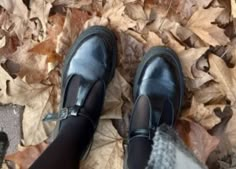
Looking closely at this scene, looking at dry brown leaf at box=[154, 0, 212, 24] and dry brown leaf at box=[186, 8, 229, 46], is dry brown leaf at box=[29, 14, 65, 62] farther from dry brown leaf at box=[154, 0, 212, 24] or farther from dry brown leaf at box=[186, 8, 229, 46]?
dry brown leaf at box=[186, 8, 229, 46]

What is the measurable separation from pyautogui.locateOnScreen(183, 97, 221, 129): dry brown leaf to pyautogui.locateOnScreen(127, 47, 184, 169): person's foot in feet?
0.18

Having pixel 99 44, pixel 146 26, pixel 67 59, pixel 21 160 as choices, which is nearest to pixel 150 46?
pixel 146 26

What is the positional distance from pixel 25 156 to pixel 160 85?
482mm

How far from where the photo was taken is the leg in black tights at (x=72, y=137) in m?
1.15

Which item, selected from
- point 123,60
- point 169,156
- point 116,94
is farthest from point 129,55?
point 169,156

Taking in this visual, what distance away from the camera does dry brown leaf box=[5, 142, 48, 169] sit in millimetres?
1405

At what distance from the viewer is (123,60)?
4.69ft

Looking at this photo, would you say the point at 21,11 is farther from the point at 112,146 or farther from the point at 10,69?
the point at 112,146

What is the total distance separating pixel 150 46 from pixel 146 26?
0.06m

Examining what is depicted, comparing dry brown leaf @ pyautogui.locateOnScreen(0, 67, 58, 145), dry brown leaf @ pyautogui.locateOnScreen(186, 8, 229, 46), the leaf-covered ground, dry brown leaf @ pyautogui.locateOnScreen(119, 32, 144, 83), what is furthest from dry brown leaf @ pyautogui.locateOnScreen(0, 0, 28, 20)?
dry brown leaf @ pyautogui.locateOnScreen(186, 8, 229, 46)

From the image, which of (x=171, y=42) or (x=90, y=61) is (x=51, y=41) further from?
(x=171, y=42)

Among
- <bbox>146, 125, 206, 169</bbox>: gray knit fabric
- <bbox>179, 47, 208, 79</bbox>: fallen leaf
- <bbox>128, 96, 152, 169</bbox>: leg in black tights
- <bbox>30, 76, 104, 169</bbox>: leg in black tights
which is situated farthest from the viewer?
<bbox>179, 47, 208, 79</bbox>: fallen leaf

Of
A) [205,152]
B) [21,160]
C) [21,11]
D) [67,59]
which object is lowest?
[21,160]

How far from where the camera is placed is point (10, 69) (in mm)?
1485
